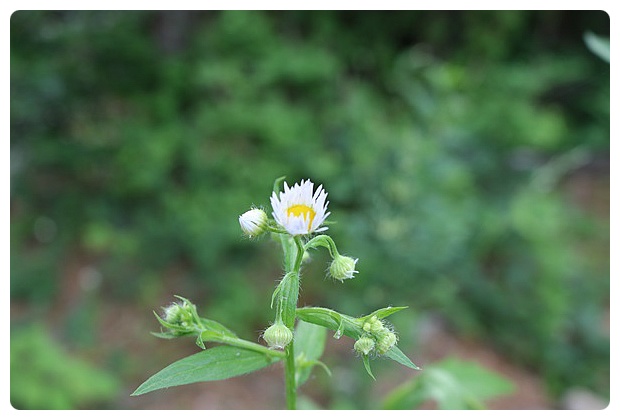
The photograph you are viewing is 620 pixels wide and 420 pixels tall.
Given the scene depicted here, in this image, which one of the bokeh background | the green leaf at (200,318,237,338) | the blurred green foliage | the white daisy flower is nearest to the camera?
the white daisy flower

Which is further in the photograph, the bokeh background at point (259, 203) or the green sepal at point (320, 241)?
the bokeh background at point (259, 203)

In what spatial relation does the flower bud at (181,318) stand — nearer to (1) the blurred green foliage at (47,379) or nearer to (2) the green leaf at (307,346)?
(2) the green leaf at (307,346)

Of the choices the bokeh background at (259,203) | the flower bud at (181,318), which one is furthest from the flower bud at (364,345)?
the bokeh background at (259,203)

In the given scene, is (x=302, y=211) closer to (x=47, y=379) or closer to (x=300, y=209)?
(x=300, y=209)

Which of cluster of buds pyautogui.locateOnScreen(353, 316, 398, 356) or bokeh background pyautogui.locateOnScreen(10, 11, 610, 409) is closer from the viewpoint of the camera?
cluster of buds pyautogui.locateOnScreen(353, 316, 398, 356)

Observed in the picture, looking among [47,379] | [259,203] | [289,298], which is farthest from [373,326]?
[259,203]

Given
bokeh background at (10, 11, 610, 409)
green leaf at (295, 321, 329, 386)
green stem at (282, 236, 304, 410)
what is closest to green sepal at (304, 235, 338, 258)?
green stem at (282, 236, 304, 410)

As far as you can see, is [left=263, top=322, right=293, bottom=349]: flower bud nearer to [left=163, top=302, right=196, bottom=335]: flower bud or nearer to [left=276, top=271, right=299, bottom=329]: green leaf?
[left=276, top=271, right=299, bottom=329]: green leaf
